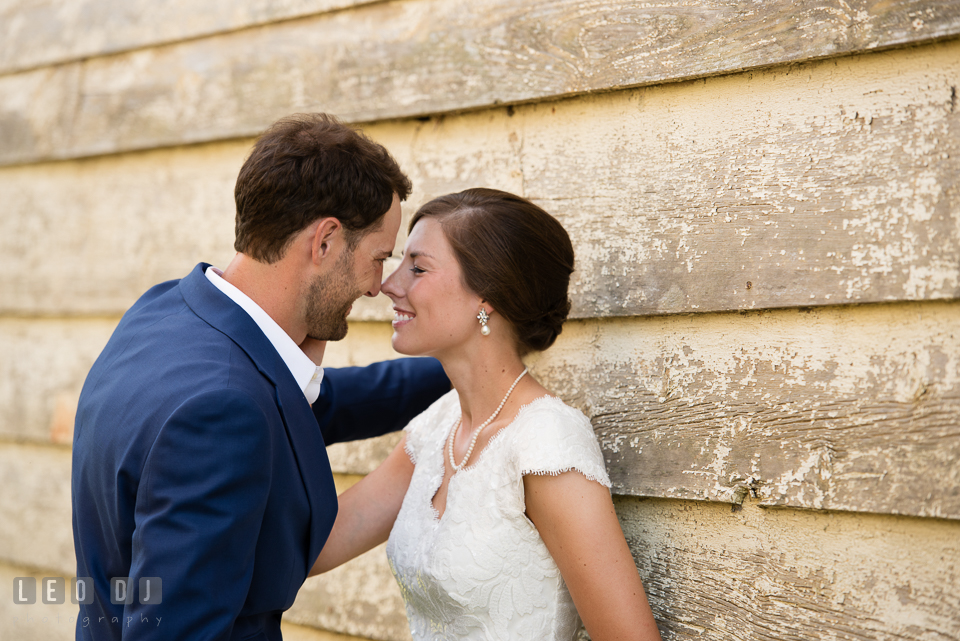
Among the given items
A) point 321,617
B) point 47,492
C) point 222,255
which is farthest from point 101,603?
point 47,492

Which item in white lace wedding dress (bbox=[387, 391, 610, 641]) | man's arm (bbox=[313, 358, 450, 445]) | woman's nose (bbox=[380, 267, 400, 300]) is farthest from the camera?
man's arm (bbox=[313, 358, 450, 445])

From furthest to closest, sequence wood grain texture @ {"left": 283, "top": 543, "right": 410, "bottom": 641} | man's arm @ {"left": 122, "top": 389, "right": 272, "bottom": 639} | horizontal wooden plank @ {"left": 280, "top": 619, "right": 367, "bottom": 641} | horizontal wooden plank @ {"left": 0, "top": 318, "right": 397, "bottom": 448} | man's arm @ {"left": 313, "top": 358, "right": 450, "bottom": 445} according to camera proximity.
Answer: horizontal wooden plank @ {"left": 0, "top": 318, "right": 397, "bottom": 448}, horizontal wooden plank @ {"left": 280, "top": 619, "right": 367, "bottom": 641}, wood grain texture @ {"left": 283, "top": 543, "right": 410, "bottom": 641}, man's arm @ {"left": 313, "top": 358, "right": 450, "bottom": 445}, man's arm @ {"left": 122, "top": 389, "right": 272, "bottom": 639}

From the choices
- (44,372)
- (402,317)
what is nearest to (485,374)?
(402,317)

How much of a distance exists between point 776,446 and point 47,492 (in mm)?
2399

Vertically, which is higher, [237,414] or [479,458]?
[237,414]

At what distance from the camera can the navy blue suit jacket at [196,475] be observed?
4.28 ft

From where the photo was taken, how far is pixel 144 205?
2.48 meters

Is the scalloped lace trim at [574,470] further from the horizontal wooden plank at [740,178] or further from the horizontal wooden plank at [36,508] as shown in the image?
the horizontal wooden plank at [36,508]

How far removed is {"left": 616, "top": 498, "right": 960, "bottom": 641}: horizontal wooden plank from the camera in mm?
1372

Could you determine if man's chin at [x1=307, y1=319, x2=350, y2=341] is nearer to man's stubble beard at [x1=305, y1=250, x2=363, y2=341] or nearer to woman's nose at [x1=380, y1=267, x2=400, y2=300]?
man's stubble beard at [x1=305, y1=250, x2=363, y2=341]

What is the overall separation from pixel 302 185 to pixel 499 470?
0.78 meters

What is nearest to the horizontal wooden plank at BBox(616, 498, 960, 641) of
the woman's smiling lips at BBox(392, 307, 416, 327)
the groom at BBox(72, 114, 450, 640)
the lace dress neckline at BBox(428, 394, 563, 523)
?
the lace dress neckline at BBox(428, 394, 563, 523)

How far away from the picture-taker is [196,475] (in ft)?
4.38

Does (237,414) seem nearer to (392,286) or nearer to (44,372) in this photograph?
(392,286)
